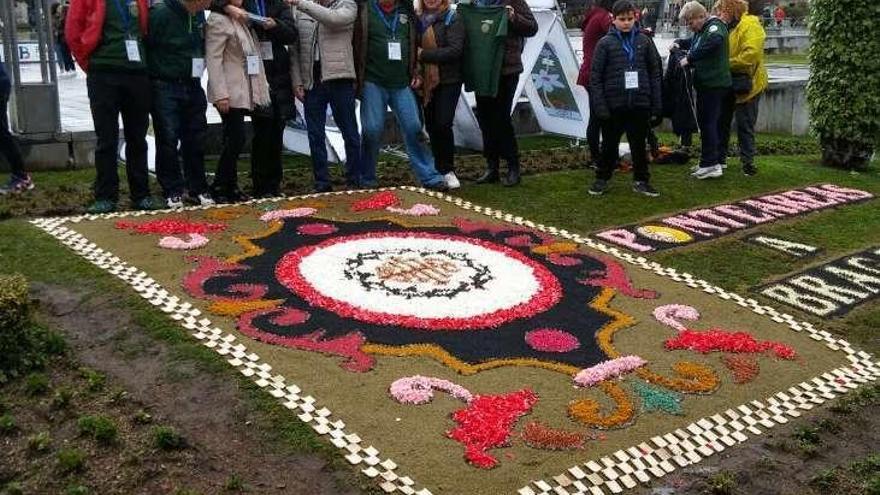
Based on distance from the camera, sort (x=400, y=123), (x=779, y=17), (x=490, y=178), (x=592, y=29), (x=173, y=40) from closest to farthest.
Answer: (x=173, y=40) → (x=400, y=123) → (x=490, y=178) → (x=592, y=29) → (x=779, y=17)

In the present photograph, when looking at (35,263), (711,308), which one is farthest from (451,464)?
(35,263)

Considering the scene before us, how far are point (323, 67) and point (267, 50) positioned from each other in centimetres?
53

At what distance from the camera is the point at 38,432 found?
148 inches

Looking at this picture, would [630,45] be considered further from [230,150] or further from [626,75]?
[230,150]

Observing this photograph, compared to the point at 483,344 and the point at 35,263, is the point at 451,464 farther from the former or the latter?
the point at 35,263

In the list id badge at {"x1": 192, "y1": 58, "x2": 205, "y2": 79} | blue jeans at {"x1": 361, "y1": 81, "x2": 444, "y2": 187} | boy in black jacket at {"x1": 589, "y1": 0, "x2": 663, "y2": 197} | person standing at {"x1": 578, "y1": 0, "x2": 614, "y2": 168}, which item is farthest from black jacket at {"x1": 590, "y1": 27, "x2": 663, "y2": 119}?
id badge at {"x1": 192, "y1": 58, "x2": 205, "y2": 79}

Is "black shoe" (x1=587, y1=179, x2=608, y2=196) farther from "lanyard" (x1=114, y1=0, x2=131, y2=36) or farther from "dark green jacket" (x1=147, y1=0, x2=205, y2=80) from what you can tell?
"lanyard" (x1=114, y1=0, x2=131, y2=36)

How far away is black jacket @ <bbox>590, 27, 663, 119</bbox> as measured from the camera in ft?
26.5

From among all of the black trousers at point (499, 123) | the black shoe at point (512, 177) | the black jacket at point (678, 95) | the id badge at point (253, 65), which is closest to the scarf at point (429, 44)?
the black trousers at point (499, 123)

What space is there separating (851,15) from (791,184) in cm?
253

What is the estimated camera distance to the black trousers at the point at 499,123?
28.6ft

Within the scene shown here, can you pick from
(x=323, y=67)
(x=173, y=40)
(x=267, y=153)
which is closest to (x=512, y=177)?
(x=323, y=67)

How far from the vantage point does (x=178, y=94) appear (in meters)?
7.24

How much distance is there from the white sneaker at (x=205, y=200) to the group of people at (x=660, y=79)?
3.61m
